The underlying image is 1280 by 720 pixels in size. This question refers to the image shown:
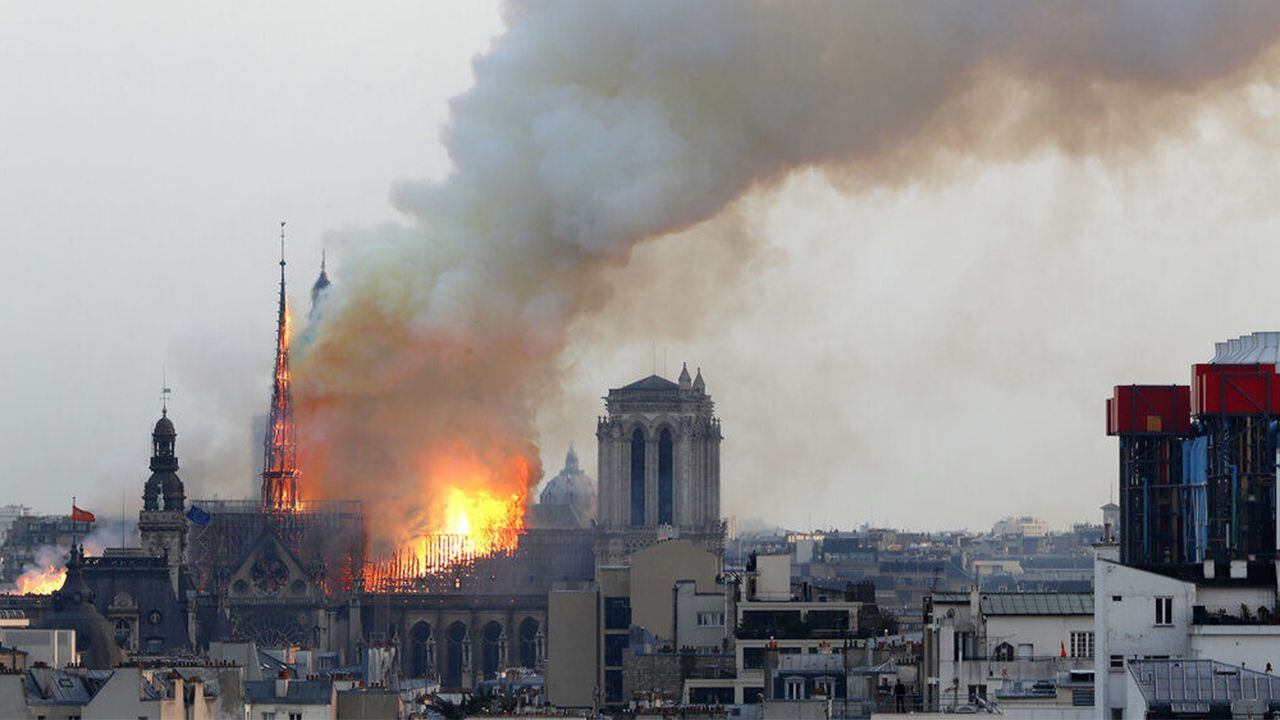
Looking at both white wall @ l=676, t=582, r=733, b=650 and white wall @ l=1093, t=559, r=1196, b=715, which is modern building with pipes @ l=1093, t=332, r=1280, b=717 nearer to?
white wall @ l=1093, t=559, r=1196, b=715

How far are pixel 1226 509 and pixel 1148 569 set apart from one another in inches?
1114

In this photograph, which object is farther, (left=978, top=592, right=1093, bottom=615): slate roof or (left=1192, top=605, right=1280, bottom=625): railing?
(left=978, top=592, right=1093, bottom=615): slate roof

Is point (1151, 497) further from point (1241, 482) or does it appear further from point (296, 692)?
point (296, 692)

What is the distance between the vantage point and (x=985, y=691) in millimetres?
75625

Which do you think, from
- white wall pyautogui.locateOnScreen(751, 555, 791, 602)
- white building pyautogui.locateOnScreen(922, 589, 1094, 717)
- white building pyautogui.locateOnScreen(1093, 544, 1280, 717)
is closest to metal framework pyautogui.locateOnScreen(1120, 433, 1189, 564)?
white wall pyautogui.locateOnScreen(751, 555, 791, 602)

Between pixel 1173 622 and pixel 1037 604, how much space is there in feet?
60.2

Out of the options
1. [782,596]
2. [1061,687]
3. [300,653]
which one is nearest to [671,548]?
[300,653]

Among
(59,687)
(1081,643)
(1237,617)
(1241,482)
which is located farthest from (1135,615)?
(1241,482)

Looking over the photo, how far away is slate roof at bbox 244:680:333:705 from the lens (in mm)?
88625

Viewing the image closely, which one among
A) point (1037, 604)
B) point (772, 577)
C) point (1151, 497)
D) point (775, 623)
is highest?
point (1151, 497)

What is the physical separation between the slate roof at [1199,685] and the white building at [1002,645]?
13169mm

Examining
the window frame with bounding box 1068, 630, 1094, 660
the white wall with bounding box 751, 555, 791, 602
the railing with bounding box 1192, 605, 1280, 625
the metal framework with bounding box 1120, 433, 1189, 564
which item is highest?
the metal framework with bounding box 1120, 433, 1189, 564

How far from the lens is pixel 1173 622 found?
62219mm

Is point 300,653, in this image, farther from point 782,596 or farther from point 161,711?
point 161,711
